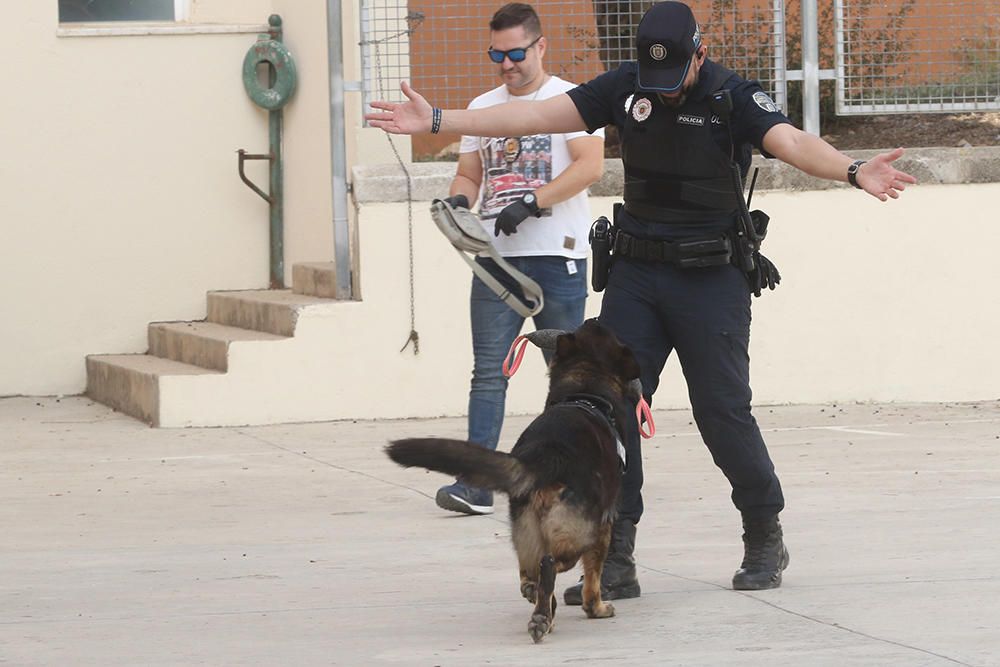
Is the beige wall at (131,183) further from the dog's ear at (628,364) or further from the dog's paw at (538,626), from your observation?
the dog's paw at (538,626)

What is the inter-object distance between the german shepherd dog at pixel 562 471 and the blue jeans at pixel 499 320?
1788mm

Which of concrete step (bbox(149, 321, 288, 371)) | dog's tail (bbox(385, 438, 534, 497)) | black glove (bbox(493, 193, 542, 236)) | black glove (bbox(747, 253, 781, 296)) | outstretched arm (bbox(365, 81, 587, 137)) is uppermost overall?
outstretched arm (bbox(365, 81, 587, 137))

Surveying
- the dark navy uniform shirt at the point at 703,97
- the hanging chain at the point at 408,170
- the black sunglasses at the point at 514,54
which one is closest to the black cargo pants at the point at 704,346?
the dark navy uniform shirt at the point at 703,97

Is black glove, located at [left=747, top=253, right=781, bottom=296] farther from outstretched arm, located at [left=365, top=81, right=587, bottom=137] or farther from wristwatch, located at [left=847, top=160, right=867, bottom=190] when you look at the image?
outstretched arm, located at [left=365, top=81, right=587, bottom=137]

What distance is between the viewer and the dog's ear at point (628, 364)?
4.94m

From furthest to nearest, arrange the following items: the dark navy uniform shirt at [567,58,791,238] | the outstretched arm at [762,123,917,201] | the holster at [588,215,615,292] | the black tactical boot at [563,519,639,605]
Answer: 1. the holster at [588,215,615,292]
2. the black tactical boot at [563,519,639,605]
3. the dark navy uniform shirt at [567,58,791,238]
4. the outstretched arm at [762,123,917,201]

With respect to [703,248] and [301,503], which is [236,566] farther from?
[703,248]

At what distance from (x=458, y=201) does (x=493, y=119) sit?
1.37 m

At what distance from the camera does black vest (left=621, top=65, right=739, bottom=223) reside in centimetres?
495

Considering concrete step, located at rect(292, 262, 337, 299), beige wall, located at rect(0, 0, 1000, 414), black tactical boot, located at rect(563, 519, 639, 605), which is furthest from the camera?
beige wall, located at rect(0, 0, 1000, 414)

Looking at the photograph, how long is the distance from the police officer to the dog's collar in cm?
24

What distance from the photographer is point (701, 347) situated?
504cm

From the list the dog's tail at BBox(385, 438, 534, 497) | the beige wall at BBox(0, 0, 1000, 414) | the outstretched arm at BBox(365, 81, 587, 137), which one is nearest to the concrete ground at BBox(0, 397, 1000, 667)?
the dog's tail at BBox(385, 438, 534, 497)

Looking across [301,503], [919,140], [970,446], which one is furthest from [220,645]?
[919,140]
